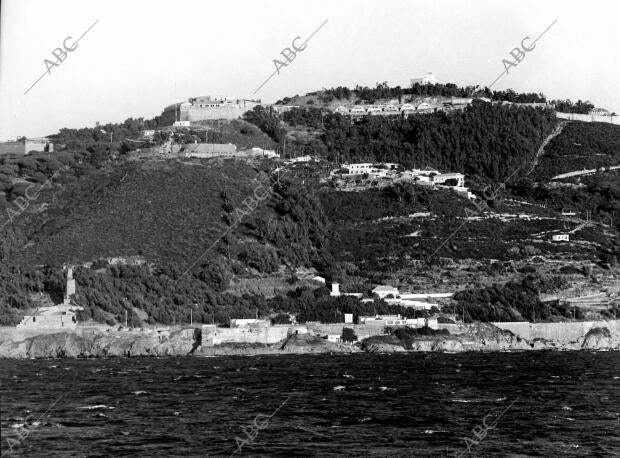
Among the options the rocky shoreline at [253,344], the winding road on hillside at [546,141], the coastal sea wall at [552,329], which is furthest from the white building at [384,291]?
the winding road on hillside at [546,141]

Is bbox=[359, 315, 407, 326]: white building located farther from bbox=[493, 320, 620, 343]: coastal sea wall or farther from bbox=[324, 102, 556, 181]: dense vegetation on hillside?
bbox=[324, 102, 556, 181]: dense vegetation on hillside

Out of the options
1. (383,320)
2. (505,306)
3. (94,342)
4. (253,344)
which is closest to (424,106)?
(505,306)

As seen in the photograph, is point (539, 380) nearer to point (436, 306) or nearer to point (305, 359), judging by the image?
point (305, 359)

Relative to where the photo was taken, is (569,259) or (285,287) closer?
(285,287)

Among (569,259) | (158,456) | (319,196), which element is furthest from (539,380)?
(319,196)

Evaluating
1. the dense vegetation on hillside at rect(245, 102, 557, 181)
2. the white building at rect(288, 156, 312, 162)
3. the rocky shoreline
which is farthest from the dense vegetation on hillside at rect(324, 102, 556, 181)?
the rocky shoreline

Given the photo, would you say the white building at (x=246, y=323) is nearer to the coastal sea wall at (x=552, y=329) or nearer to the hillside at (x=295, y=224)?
the hillside at (x=295, y=224)
